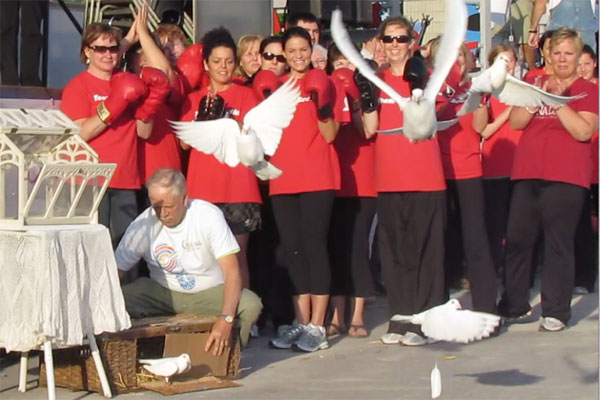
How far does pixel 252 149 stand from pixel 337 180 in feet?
2.42

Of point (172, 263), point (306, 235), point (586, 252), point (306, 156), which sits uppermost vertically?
point (306, 156)

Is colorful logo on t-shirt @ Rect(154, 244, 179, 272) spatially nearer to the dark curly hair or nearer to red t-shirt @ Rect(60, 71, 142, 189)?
red t-shirt @ Rect(60, 71, 142, 189)

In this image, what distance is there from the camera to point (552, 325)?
270 inches

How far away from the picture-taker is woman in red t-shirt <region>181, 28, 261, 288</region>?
6.45 m

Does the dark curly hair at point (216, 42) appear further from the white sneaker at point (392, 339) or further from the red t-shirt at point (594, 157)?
the red t-shirt at point (594, 157)

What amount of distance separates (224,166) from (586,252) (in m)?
3.10

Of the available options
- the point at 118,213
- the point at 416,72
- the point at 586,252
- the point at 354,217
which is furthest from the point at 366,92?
the point at 586,252

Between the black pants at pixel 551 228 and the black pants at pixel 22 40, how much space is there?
11.2 feet

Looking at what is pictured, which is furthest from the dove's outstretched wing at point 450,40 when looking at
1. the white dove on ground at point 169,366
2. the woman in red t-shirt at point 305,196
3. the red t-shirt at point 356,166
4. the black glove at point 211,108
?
the white dove on ground at point 169,366

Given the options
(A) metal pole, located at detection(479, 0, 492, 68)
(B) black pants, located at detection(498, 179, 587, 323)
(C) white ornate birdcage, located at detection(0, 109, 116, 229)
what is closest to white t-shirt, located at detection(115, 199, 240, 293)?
(C) white ornate birdcage, located at detection(0, 109, 116, 229)

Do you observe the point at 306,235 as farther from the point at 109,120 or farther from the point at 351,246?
the point at 109,120

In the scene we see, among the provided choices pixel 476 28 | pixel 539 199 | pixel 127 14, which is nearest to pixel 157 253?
pixel 539 199

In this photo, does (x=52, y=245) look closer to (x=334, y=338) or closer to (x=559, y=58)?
(x=334, y=338)

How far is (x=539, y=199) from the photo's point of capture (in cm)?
693
